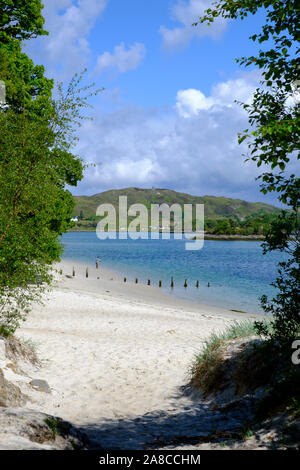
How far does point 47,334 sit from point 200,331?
24.8 feet

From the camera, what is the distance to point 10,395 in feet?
25.2

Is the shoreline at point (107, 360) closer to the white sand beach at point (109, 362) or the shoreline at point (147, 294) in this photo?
the white sand beach at point (109, 362)

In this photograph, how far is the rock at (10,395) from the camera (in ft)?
24.1

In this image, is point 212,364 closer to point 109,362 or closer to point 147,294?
point 109,362

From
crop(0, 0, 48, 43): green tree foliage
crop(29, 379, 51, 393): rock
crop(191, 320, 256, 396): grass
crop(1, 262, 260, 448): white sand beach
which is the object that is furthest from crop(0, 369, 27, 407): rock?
crop(0, 0, 48, 43): green tree foliage

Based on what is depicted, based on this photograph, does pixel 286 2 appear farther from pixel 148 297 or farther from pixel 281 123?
pixel 148 297

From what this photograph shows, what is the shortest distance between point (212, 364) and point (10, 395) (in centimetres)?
507

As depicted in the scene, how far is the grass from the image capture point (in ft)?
30.6

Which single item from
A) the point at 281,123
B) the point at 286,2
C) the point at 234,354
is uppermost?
the point at 286,2

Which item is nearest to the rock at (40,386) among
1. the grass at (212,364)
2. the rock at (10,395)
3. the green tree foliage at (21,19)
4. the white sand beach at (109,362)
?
the white sand beach at (109,362)

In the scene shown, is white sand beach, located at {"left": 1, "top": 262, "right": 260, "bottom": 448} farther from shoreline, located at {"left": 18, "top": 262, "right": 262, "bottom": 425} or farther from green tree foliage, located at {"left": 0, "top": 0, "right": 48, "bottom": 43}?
green tree foliage, located at {"left": 0, "top": 0, "right": 48, "bottom": 43}

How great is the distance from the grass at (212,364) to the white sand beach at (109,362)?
1.65 feet
